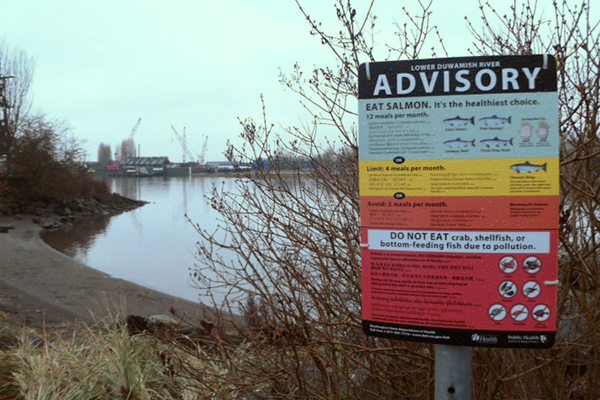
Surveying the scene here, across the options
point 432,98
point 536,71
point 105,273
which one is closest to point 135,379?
point 432,98

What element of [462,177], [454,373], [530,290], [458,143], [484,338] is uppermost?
[458,143]

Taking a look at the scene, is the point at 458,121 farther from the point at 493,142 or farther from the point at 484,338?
the point at 484,338

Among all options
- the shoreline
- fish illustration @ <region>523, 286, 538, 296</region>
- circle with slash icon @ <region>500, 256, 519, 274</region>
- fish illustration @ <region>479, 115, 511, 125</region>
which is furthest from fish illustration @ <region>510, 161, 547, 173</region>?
the shoreline

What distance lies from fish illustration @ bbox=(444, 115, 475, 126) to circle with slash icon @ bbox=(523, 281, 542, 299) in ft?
1.96

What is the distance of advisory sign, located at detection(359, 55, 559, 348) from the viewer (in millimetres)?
1979

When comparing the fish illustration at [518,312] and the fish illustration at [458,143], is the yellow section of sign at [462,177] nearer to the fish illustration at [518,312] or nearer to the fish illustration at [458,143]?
the fish illustration at [458,143]

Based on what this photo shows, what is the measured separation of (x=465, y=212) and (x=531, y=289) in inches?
14.0

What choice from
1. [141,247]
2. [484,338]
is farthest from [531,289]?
[141,247]

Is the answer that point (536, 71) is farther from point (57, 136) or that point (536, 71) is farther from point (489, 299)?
point (57, 136)

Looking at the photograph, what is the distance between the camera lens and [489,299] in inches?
80.0

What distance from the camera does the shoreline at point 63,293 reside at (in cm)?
1168

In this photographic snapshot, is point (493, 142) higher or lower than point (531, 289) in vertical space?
higher

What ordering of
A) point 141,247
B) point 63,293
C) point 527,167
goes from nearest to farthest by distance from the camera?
point 527,167
point 63,293
point 141,247

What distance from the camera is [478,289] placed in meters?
2.03
